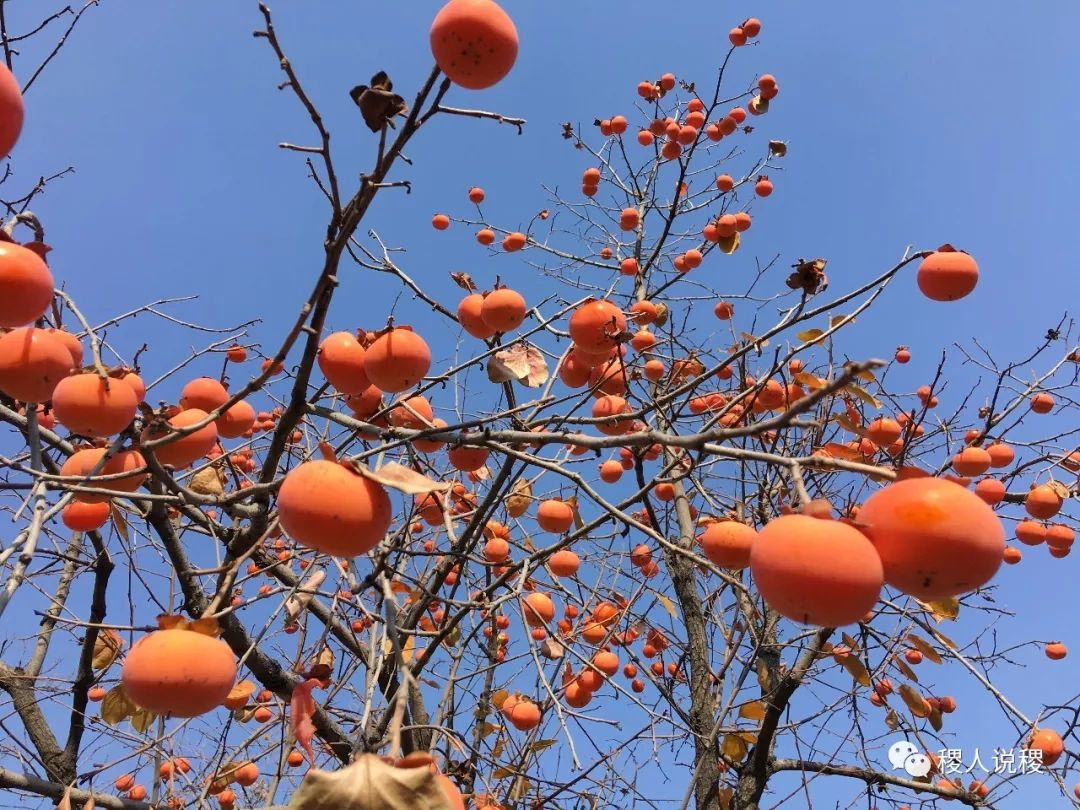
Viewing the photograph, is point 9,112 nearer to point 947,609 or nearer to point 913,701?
point 947,609

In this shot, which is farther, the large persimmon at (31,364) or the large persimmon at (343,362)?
the large persimmon at (343,362)

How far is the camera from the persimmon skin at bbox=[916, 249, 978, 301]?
2109 mm

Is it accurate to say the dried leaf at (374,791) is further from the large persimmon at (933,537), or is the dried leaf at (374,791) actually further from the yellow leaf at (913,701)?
the yellow leaf at (913,701)

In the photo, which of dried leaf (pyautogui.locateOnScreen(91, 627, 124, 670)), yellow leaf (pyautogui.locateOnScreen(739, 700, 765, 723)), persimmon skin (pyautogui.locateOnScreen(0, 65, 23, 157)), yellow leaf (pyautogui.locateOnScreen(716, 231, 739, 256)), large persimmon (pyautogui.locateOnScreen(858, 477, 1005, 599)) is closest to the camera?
large persimmon (pyautogui.locateOnScreen(858, 477, 1005, 599))

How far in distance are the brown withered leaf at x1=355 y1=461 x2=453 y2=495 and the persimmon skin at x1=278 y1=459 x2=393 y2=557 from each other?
2 centimetres

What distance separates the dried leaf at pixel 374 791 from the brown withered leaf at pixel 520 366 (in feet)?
4.15

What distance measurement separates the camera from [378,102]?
1.26 meters

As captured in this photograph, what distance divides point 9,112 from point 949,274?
2310 millimetres

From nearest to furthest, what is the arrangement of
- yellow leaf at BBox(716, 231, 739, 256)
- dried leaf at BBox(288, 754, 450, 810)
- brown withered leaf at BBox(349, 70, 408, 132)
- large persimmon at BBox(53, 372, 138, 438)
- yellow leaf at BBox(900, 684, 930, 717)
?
dried leaf at BBox(288, 754, 450, 810) < brown withered leaf at BBox(349, 70, 408, 132) < large persimmon at BBox(53, 372, 138, 438) < yellow leaf at BBox(900, 684, 930, 717) < yellow leaf at BBox(716, 231, 739, 256)

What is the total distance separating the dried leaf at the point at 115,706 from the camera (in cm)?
220

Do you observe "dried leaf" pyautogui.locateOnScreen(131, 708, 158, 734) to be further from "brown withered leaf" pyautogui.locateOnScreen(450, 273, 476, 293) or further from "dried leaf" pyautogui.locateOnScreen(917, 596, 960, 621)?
"dried leaf" pyautogui.locateOnScreen(917, 596, 960, 621)

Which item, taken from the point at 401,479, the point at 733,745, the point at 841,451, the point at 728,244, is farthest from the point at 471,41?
the point at 728,244

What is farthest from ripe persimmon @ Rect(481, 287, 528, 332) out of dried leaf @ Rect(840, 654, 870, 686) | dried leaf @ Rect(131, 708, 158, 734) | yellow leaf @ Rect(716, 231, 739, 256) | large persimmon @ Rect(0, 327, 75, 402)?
yellow leaf @ Rect(716, 231, 739, 256)

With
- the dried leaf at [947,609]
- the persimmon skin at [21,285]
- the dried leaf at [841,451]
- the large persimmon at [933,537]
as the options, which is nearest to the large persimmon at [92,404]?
the persimmon skin at [21,285]
